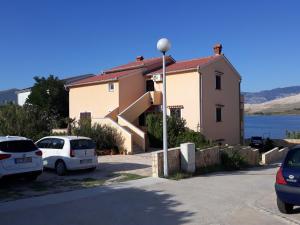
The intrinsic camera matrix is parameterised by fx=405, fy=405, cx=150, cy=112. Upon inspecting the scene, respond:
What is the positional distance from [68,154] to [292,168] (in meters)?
8.98

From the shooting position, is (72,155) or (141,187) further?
(72,155)

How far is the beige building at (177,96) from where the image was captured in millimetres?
29656

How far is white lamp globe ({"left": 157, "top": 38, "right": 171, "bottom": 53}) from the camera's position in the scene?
1435 centimetres

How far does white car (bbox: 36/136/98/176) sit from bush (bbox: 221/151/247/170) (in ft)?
20.0

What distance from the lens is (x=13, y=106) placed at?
25.0m

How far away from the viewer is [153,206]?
32.2 ft

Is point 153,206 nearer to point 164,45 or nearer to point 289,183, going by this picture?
point 289,183

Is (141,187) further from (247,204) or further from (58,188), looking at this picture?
(247,204)

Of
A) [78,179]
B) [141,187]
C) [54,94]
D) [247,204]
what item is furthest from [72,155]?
[54,94]

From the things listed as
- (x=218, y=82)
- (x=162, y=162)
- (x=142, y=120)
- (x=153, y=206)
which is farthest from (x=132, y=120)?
(x=153, y=206)

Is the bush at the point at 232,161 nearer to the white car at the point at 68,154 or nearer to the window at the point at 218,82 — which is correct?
the white car at the point at 68,154

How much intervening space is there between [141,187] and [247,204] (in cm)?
338

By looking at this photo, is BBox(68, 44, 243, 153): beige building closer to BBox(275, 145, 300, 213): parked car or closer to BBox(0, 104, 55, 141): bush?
BBox(0, 104, 55, 141): bush

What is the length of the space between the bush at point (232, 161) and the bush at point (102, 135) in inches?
308
